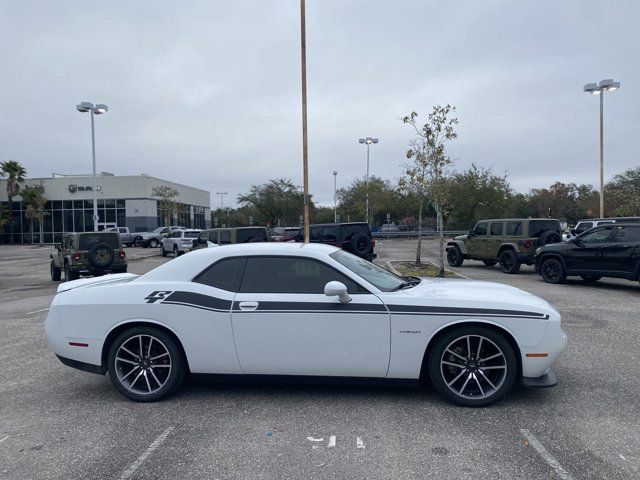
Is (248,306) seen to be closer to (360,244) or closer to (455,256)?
(360,244)

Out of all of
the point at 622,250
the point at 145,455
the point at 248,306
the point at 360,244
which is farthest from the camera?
the point at 360,244

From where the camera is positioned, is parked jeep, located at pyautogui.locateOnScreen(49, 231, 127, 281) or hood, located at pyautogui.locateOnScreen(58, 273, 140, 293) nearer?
hood, located at pyautogui.locateOnScreen(58, 273, 140, 293)

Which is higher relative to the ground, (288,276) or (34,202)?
(34,202)

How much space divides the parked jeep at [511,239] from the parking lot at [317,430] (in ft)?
34.7

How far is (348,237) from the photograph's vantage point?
16516mm

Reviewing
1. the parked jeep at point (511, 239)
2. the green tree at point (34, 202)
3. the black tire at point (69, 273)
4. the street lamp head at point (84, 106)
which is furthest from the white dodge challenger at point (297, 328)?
the green tree at point (34, 202)

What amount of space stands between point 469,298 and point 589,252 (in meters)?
9.96

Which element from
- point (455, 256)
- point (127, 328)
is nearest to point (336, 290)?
point (127, 328)

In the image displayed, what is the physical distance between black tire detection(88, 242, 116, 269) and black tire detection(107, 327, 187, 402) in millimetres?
11542

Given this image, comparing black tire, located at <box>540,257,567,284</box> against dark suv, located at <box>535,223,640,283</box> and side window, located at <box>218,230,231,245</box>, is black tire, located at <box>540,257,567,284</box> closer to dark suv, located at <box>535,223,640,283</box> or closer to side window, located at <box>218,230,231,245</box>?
dark suv, located at <box>535,223,640,283</box>

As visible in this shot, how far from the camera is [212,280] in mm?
4809

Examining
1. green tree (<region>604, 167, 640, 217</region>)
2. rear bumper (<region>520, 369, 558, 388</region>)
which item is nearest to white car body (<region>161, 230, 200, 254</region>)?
rear bumper (<region>520, 369, 558, 388</region>)

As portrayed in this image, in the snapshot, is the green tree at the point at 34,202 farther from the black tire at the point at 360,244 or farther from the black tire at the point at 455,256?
the black tire at the point at 455,256

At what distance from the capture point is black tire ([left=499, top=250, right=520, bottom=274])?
16234 mm
